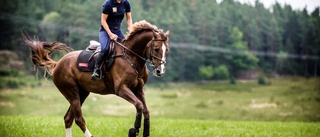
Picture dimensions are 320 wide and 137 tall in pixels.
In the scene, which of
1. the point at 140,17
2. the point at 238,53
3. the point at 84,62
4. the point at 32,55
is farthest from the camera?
the point at 238,53

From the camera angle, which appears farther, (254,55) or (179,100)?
(254,55)

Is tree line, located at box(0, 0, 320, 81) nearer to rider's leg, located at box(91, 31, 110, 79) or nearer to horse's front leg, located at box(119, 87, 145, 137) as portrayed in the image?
rider's leg, located at box(91, 31, 110, 79)

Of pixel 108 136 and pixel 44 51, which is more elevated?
pixel 44 51

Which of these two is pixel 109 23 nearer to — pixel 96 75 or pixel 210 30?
pixel 96 75

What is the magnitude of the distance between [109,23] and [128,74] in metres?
1.61

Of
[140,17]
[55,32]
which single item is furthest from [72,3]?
[140,17]

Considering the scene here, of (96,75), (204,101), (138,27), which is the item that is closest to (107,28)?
(138,27)

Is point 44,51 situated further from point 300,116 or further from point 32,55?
point 300,116

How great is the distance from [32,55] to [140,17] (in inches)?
2922

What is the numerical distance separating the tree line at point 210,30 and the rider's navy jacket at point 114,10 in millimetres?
74319

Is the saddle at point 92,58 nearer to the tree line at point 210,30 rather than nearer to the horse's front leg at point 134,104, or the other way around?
the horse's front leg at point 134,104

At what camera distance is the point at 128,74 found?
11.0 metres

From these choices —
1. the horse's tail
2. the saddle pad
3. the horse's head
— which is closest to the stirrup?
the saddle pad

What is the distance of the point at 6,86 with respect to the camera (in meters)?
74.8
